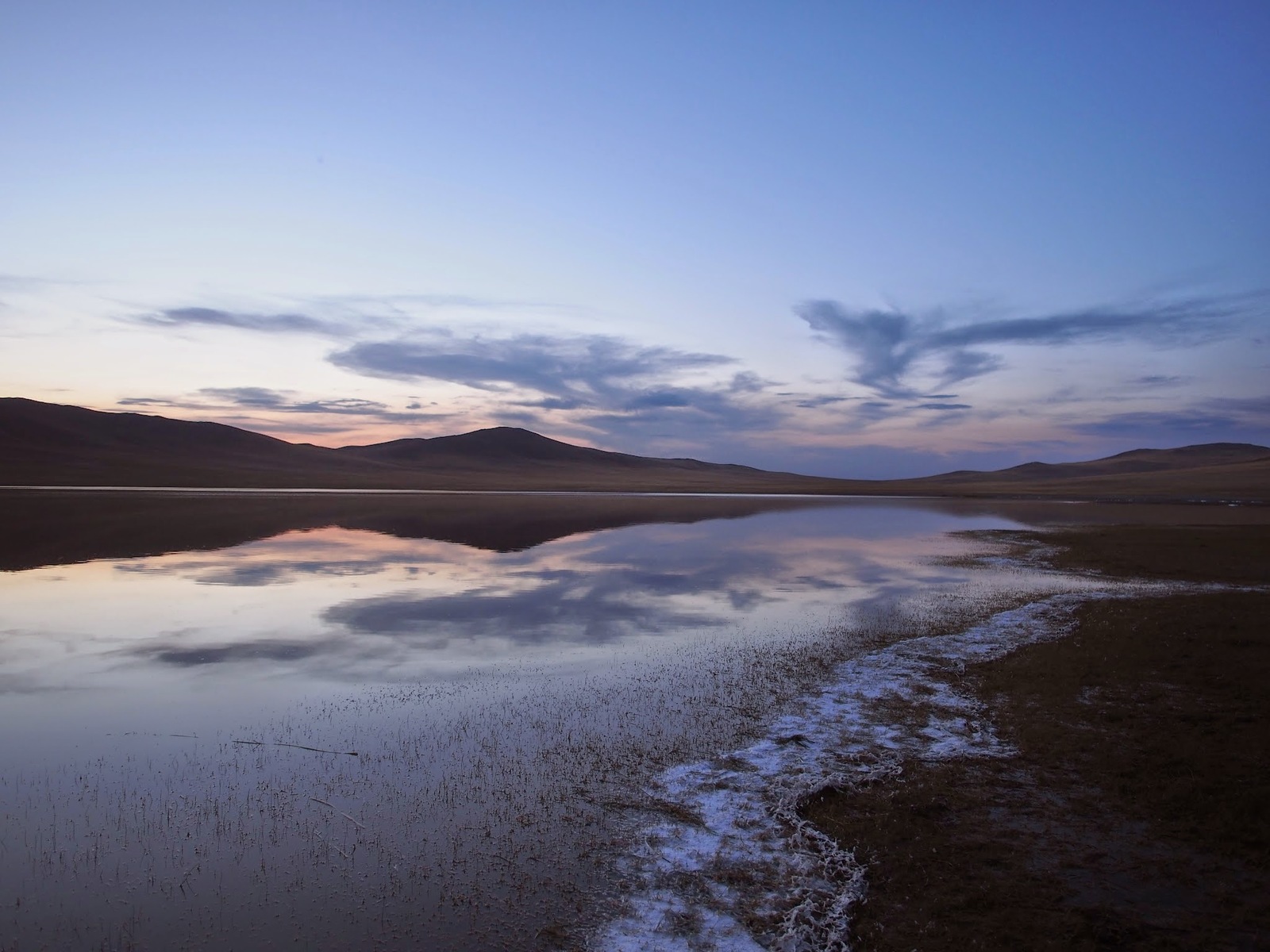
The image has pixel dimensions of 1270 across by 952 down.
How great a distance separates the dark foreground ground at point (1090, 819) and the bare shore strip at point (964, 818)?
0.02m

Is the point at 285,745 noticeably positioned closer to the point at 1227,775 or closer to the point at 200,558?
the point at 1227,775

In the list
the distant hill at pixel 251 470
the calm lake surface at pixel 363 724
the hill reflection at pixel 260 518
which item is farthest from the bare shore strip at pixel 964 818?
the distant hill at pixel 251 470

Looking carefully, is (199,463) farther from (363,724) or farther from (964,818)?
(964,818)

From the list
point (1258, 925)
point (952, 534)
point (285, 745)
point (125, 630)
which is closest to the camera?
point (1258, 925)

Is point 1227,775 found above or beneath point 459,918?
above

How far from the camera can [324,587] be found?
21.3 m

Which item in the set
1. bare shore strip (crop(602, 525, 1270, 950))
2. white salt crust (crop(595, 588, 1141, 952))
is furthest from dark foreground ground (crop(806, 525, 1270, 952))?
white salt crust (crop(595, 588, 1141, 952))

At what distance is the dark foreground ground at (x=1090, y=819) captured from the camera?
5.61 meters

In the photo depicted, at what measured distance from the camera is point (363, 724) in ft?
33.3

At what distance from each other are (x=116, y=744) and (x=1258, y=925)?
1165 cm

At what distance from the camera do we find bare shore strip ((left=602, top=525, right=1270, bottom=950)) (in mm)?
5684

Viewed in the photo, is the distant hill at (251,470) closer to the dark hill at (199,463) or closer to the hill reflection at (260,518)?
the dark hill at (199,463)

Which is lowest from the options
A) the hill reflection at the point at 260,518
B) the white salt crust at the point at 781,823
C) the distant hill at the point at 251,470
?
the white salt crust at the point at 781,823

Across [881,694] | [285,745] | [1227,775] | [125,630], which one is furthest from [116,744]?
[1227,775]
